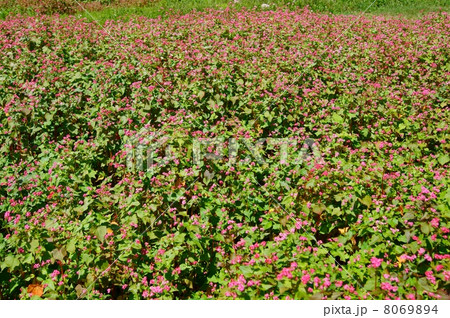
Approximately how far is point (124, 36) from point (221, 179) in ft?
18.8

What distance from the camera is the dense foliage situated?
346cm

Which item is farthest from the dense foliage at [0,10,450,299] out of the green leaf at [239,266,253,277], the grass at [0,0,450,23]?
the grass at [0,0,450,23]

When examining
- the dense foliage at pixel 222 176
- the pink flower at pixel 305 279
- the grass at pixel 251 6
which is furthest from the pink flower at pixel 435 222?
the grass at pixel 251 6

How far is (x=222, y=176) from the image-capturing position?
4.77 m

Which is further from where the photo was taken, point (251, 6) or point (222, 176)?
point (251, 6)

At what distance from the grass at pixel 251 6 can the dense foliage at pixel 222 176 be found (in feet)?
20.9

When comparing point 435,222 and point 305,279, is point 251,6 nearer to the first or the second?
point 435,222

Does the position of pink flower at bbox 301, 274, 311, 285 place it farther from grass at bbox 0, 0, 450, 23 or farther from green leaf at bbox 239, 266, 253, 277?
grass at bbox 0, 0, 450, 23

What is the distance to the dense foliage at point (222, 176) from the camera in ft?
11.4

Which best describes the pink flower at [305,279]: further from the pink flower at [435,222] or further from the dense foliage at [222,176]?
the pink flower at [435,222]

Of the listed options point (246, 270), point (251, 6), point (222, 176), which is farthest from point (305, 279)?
point (251, 6)

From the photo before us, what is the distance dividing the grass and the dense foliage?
20.9 feet

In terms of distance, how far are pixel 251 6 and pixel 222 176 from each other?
11816 mm

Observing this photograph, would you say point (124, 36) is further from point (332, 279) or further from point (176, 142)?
point (332, 279)
